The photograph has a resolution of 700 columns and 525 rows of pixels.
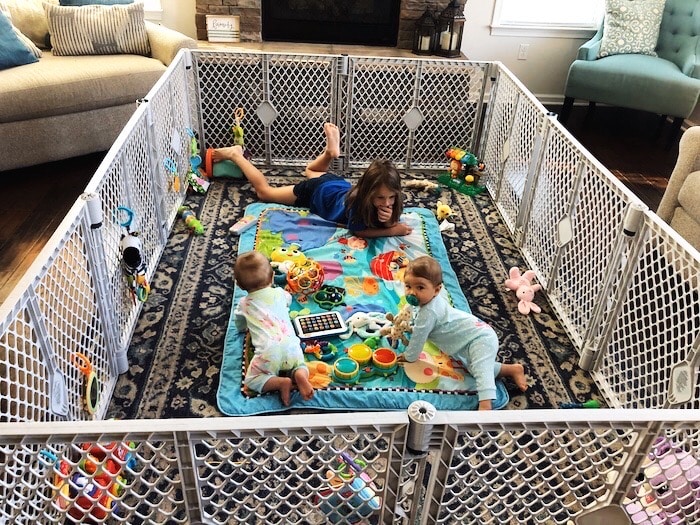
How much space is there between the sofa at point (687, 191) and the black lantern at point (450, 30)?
1.94 meters

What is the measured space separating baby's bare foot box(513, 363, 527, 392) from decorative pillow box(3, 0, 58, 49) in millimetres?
3266

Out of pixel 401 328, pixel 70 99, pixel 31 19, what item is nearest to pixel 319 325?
pixel 401 328

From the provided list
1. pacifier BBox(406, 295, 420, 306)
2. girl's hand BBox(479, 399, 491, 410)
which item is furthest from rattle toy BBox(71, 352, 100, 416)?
girl's hand BBox(479, 399, 491, 410)

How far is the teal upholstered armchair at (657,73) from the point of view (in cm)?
397

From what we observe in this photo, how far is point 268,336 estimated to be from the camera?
6.59 ft

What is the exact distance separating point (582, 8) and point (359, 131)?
7.52 feet

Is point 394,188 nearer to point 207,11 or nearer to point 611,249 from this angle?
point 611,249

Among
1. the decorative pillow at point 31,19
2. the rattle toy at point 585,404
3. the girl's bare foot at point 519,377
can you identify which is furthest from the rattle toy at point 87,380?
the decorative pillow at point 31,19

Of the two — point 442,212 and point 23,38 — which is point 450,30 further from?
point 23,38

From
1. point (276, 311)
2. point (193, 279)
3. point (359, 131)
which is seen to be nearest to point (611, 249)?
point (276, 311)

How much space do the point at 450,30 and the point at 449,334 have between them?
2855 mm

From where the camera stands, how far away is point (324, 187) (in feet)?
9.77

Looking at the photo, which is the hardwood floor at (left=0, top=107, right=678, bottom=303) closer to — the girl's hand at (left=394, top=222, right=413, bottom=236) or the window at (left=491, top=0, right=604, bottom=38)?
the window at (left=491, top=0, right=604, bottom=38)


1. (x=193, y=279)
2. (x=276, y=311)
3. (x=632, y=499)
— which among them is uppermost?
(x=632, y=499)
